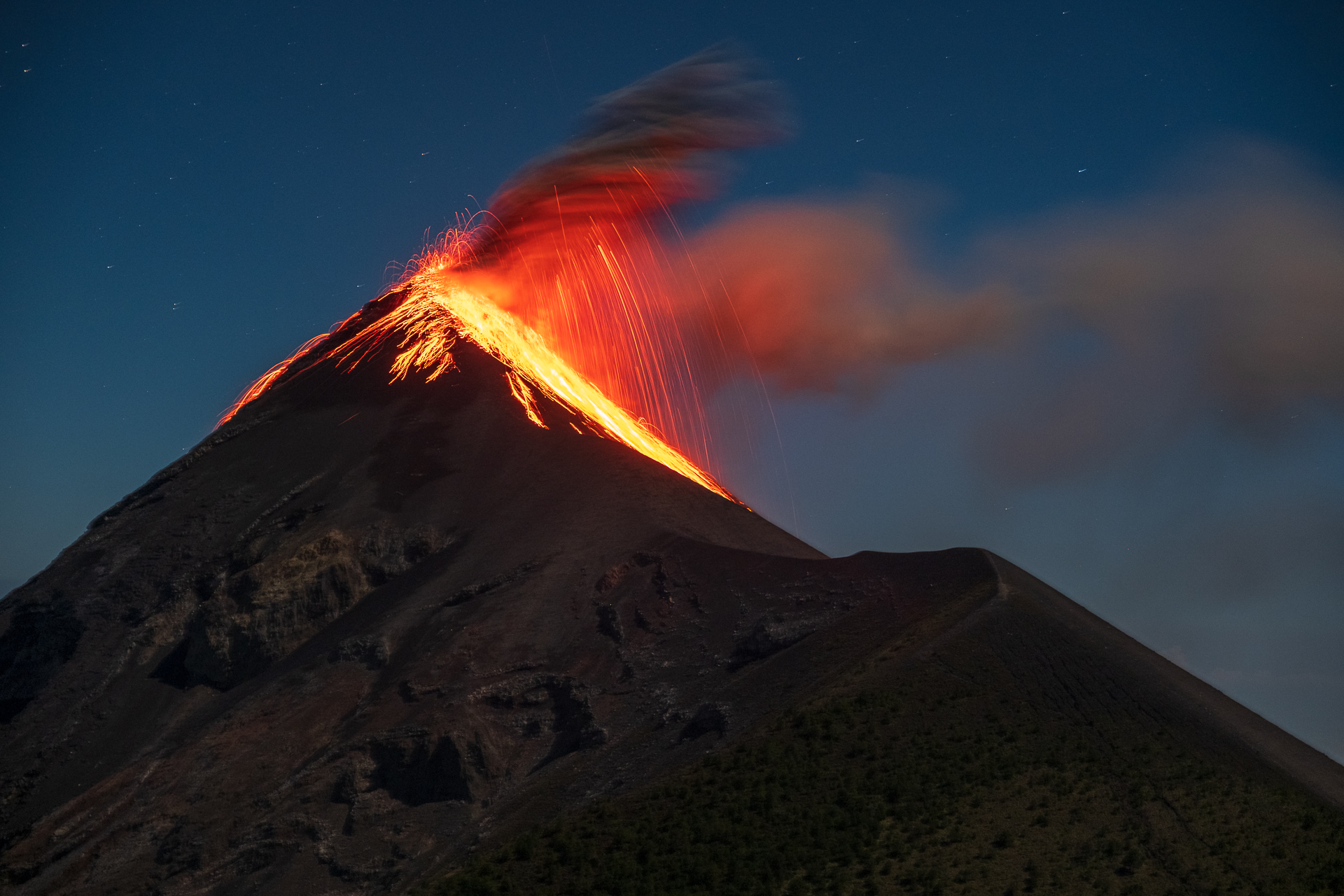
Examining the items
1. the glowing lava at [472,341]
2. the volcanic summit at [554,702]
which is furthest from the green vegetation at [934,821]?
the glowing lava at [472,341]

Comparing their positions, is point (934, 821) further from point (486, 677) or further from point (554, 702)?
point (486, 677)

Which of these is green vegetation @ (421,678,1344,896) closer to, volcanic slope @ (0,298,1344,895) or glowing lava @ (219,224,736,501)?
volcanic slope @ (0,298,1344,895)

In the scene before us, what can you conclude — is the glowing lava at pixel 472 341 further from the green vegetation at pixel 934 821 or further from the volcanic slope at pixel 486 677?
the green vegetation at pixel 934 821

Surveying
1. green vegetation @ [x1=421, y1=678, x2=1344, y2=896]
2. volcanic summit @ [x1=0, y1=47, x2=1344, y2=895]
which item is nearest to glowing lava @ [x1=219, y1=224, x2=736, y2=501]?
volcanic summit @ [x1=0, y1=47, x2=1344, y2=895]

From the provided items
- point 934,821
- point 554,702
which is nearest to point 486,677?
point 554,702

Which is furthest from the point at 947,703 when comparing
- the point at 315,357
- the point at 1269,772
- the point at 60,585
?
the point at 315,357
